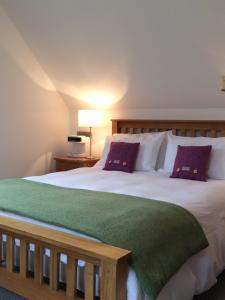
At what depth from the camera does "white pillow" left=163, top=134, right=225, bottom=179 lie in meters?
3.23

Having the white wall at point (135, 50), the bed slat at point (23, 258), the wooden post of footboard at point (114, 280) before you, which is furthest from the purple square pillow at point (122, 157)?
the wooden post of footboard at point (114, 280)

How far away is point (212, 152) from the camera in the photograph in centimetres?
328

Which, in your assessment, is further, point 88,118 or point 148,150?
point 88,118

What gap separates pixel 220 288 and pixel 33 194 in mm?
1431

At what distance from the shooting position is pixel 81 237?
1.82m

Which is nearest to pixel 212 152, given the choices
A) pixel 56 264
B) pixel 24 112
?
pixel 56 264

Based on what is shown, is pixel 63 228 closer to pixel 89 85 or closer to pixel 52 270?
pixel 52 270

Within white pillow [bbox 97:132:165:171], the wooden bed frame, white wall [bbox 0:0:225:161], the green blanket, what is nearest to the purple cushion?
white pillow [bbox 97:132:165:171]

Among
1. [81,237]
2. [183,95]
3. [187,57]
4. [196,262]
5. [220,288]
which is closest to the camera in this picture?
[81,237]

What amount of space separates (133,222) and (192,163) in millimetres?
1463

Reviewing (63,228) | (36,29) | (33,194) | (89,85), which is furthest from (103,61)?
(63,228)

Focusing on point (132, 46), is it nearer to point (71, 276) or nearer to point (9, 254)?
point (9, 254)

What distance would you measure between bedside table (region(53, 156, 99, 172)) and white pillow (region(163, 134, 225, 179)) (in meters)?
1.08

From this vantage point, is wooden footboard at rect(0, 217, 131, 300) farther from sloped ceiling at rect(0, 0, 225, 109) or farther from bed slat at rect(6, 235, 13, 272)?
sloped ceiling at rect(0, 0, 225, 109)
